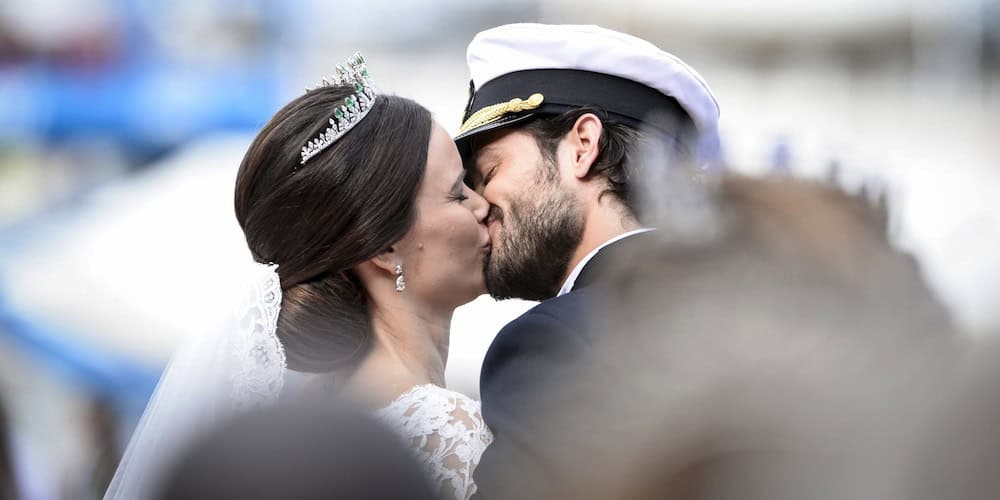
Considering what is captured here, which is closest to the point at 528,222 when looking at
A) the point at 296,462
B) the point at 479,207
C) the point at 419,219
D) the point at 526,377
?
the point at 479,207

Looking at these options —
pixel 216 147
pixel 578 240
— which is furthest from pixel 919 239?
pixel 216 147

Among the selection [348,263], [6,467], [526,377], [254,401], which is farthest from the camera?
[6,467]

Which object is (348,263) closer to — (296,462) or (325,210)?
(325,210)

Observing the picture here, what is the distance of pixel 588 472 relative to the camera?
2.77ft

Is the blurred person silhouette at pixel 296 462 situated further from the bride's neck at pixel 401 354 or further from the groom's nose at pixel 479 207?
the groom's nose at pixel 479 207

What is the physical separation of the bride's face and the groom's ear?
20cm

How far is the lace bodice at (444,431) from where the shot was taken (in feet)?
5.66

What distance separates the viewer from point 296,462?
32.6 inches

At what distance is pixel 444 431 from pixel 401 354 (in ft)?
0.85

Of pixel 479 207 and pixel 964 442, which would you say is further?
Result: pixel 479 207

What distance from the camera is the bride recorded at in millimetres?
1898

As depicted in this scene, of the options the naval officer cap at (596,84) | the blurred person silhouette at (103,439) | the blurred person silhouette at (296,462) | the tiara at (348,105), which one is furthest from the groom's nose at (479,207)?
the blurred person silhouette at (103,439)

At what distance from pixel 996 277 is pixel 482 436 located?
3.78 ft

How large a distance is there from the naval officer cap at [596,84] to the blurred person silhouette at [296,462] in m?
1.37
